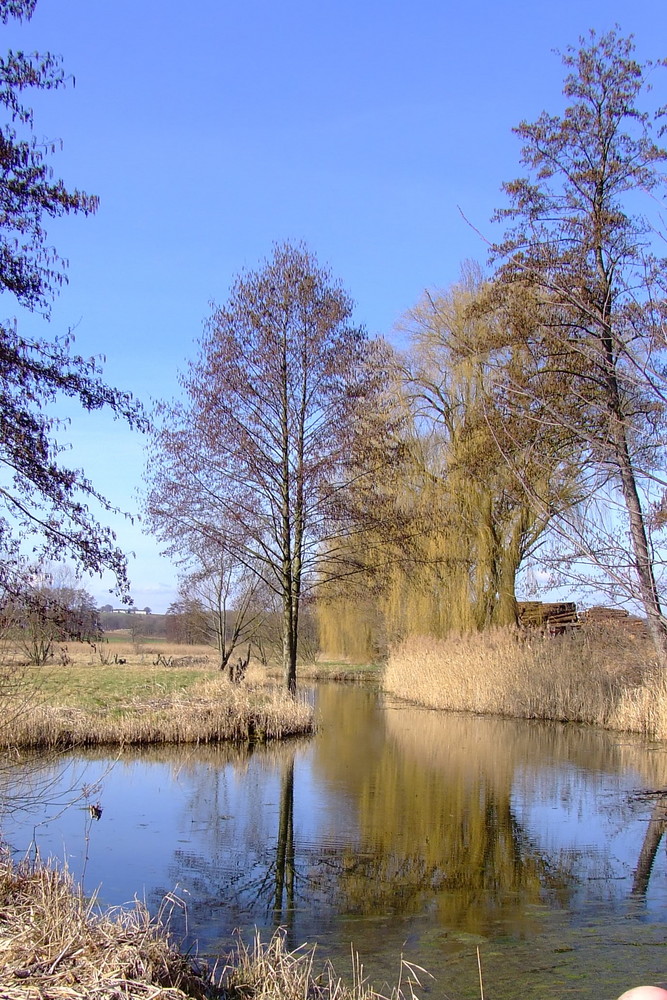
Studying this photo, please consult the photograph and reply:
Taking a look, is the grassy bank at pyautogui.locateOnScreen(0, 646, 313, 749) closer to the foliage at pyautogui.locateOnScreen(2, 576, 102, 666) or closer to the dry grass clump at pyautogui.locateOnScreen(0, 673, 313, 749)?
the dry grass clump at pyautogui.locateOnScreen(0, 673, 313, 749)

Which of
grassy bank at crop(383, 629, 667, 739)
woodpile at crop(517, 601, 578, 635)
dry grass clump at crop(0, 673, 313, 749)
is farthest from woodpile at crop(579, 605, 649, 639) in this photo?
woodpile at crop(517, 601, 578, 635)

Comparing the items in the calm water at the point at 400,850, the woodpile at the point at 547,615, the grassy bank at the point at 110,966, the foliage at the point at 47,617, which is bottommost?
the calm water at the point at 400,850

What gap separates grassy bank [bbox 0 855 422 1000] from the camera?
4078 mm

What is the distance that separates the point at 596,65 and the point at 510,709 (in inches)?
555

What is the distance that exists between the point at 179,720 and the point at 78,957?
11284 mm

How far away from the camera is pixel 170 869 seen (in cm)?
802

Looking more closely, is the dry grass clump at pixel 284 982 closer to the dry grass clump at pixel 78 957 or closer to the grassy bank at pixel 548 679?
the dry grass clump at pixel 78 957

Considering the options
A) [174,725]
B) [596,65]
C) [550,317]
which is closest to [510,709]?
[174,725]

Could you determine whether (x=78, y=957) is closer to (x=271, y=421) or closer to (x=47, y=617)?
A: (x=47, y=617)

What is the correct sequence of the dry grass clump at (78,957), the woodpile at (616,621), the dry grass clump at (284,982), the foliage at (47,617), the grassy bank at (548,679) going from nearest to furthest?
1. the dry grass clump at (78,957)
2. the dry grass clump at (284,982)
3. the foliage at (47,617)
4. the woodpile at (616,621)
5. the grassy bank at (548,679)

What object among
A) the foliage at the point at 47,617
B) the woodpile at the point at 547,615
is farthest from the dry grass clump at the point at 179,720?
the woodpile at the point at 547,615

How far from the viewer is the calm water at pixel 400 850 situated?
243 inches

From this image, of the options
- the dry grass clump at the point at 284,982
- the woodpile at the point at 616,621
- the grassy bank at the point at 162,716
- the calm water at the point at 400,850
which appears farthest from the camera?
the grassy bank at the point at 162,716

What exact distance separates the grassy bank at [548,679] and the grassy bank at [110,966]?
13.3m
